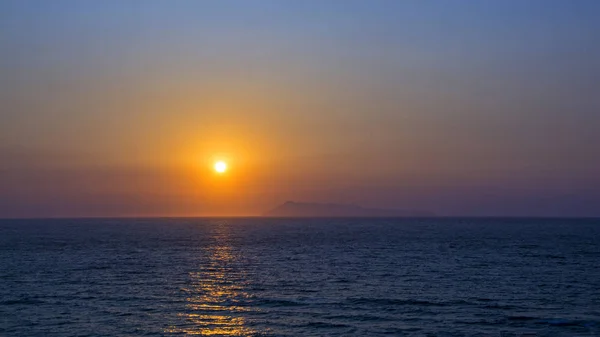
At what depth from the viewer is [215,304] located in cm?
5141

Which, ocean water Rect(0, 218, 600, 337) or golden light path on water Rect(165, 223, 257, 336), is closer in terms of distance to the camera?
golden light path on water Rect(165, 223, 257, 336)

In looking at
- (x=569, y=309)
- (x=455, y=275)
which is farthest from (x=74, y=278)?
(x=569, y=309)

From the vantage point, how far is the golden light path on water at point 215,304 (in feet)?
137

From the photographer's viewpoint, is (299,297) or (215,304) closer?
(215,304)

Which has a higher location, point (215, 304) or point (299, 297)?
point (299, 297)

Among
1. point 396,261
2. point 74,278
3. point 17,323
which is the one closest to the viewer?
point 17,323

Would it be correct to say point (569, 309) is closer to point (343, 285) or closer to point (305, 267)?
point (343, 285)

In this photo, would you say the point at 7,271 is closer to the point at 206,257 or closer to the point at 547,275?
the point at 206,257

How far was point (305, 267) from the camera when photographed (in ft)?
261

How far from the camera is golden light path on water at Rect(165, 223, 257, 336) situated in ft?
137

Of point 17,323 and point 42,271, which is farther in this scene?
point 42,271

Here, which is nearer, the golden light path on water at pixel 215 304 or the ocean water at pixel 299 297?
the golden light path on water at pixel 215 304

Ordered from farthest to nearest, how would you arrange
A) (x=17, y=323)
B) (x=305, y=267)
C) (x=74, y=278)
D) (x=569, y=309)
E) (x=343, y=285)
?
(x=305, y=267) < (x=74, y=278) < (x=343, y=285) < (x=569, y=309) < (x=17, y=323)

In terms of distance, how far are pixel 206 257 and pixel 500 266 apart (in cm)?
4295
